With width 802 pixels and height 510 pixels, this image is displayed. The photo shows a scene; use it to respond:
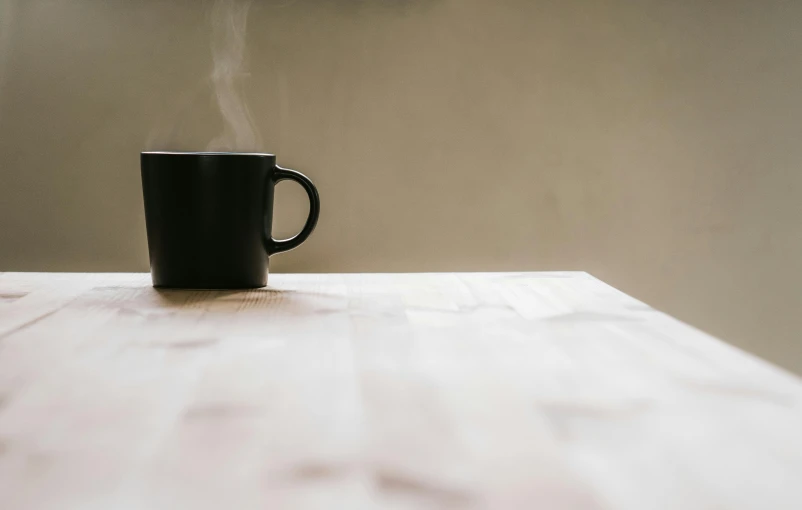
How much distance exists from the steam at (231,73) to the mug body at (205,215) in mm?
838

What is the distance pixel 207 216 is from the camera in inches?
22.0

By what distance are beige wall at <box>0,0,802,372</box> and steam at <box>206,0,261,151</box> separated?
0.08ft

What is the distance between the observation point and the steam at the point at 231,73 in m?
1.35

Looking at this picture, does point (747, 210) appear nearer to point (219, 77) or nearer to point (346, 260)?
point (346, 260)

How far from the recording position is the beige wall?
52.7 inches

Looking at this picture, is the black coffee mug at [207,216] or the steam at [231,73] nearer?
the black coffee mug at [207,216]

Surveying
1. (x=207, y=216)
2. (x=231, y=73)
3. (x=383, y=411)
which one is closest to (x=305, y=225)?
(x=207, y=216)

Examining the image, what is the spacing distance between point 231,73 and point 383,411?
121 cm

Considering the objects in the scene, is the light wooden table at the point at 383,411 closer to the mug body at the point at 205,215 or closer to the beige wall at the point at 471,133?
the mug body at the point at 205,215

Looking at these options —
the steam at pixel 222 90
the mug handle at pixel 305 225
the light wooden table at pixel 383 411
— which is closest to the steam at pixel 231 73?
the steam at pixel 222 90

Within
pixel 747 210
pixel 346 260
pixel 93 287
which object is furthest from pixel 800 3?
pixel 93 287

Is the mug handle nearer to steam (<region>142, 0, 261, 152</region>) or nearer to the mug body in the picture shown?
the mug body

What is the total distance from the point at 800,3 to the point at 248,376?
5.20 ft

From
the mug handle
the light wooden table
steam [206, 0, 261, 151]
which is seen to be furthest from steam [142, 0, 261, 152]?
the light wooden table
